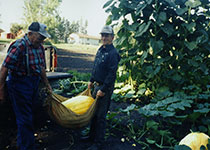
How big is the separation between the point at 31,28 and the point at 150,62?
9.32 feet

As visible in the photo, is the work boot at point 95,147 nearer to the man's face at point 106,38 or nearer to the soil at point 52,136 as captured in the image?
the soil at point 52,136

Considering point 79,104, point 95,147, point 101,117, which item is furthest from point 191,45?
point 95,147

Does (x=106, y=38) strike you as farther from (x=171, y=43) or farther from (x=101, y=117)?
(x=171, y=43)

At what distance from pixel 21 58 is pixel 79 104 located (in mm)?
1118

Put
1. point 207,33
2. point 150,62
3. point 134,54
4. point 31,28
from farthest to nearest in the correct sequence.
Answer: point 134,54 < point 150,62 < point 207,33 < point 31,28

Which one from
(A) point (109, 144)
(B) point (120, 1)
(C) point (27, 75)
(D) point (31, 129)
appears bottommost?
(A) point (109, 144)

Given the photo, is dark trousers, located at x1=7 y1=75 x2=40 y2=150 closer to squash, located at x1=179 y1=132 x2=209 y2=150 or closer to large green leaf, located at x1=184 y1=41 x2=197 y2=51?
squash, located at x1=179 y1=132 x2=209 y2=150

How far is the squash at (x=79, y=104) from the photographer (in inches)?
116

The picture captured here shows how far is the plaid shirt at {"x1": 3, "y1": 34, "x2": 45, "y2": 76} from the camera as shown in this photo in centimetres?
224

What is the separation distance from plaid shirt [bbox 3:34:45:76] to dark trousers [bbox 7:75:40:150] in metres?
0.10

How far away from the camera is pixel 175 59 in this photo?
4.22 meters

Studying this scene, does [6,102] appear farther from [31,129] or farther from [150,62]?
[150,62]

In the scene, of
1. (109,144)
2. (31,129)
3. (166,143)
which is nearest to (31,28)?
(31,129)

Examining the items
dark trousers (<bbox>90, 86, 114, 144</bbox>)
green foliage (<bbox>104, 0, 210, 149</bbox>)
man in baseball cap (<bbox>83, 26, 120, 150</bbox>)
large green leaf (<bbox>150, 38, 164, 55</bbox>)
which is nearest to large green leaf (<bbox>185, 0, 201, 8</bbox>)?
green foliage (<bbox>104, 0, 210, 149</bbox>)
